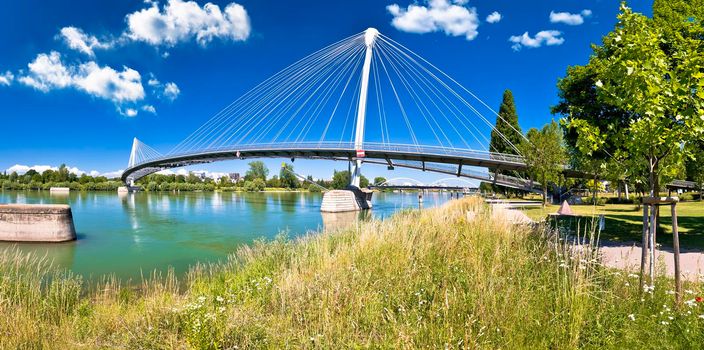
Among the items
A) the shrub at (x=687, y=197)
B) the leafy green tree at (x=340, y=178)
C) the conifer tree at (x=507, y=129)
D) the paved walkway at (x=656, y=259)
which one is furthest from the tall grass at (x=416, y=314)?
the leafy green tree at (x=340, y=178)

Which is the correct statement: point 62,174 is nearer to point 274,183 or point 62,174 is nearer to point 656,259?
point 274,183

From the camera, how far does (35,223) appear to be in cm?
2144

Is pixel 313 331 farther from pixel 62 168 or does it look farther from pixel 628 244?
pixel 62 168

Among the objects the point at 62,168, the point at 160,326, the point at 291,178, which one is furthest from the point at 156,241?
the point at 62,168

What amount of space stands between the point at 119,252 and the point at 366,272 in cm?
1719

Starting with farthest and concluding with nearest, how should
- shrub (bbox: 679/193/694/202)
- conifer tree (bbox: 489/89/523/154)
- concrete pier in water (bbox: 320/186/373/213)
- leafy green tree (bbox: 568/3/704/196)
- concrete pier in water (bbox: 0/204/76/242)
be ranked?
conifer tree (bbox: 489/89/523/154), concrete pier in water (bbox: 320/186/373/213), shrub (bbox: 679/193/694/202), concrete pier in water (bbox: 0/204/76/242), leafy green tree (bbox: 568/3/704/196)

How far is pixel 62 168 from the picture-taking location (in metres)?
130

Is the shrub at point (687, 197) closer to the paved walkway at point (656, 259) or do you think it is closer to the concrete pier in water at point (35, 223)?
the paved walkway at point (656, 259)

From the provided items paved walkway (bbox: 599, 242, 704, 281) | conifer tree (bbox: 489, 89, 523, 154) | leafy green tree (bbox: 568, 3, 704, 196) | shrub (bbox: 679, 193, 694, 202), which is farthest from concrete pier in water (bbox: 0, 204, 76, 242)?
shrub (bbox: 679, 193, 694, 202)

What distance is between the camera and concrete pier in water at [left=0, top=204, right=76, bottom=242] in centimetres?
2131

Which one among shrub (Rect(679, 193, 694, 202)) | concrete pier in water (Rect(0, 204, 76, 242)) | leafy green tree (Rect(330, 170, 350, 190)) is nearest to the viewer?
concrete pier in water (Rect(0, 204, 76, 242))

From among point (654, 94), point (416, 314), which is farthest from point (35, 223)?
point (654, 94)

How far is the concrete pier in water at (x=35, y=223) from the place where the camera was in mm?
21312

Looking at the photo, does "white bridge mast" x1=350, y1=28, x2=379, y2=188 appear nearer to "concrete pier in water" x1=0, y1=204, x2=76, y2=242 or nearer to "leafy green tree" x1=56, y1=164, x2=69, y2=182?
"concrete pier in water" x1=0, y1=204, x2=76, y2=242
